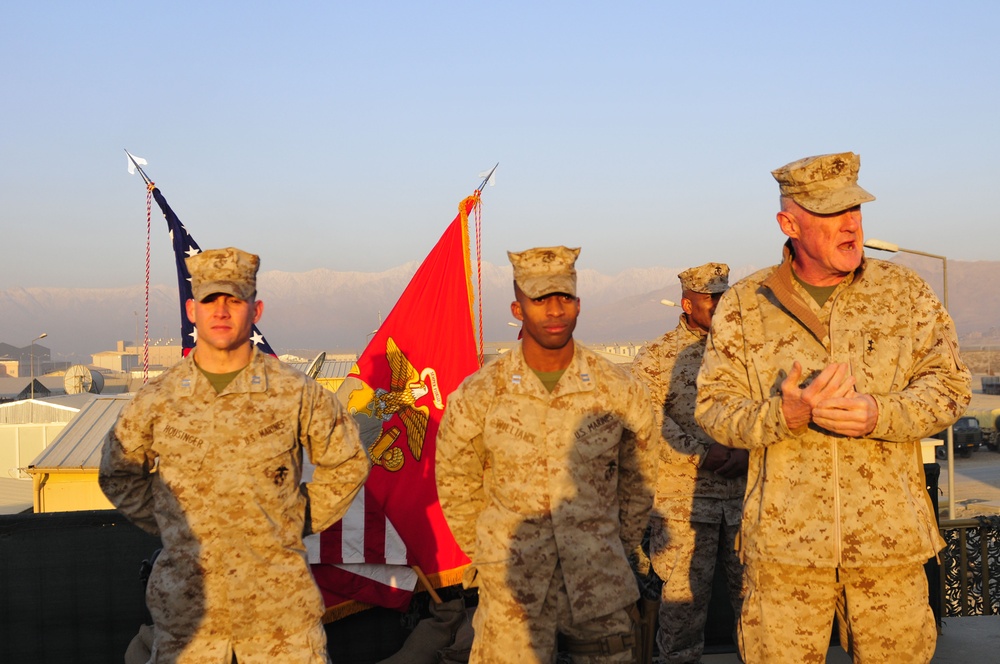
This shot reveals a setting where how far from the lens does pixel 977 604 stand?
273 inches

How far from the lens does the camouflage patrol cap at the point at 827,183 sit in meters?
3.50

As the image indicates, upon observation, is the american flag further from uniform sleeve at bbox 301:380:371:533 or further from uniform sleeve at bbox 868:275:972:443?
uniform sleeve at bbox 868:275:972:443

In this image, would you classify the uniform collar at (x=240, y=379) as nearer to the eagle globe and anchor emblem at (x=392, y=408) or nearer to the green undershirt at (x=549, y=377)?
the green undershirt at (x=549, y=377)

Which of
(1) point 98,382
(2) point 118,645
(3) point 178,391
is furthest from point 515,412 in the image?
(1) point 98,382

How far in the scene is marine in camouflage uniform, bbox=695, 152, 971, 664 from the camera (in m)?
3.44

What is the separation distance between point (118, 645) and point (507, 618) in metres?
2.82

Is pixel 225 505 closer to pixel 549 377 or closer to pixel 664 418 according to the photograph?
pixel 549 377

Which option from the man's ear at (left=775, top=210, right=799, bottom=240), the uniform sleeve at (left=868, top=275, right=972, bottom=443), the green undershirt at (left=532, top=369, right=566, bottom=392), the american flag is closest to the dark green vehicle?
the american flag

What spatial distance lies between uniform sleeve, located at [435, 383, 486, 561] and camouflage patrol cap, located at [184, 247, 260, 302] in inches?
39.7

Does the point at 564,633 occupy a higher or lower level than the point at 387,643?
higher

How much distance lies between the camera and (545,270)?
168 inches

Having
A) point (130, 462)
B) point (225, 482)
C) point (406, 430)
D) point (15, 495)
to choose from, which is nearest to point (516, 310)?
point (225, 482)

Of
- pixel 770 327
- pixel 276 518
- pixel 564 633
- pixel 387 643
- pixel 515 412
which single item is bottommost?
pixel 387 643

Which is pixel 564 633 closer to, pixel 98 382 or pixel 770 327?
pixel 770 327
